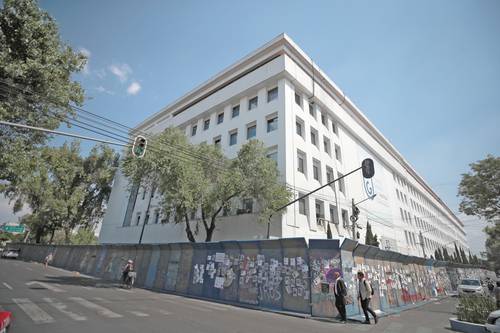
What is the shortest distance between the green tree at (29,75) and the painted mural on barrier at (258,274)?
11.3m

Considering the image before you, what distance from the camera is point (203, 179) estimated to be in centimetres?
1903

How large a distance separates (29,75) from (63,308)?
11327 mm

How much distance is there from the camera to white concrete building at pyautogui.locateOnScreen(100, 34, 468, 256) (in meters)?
21.7

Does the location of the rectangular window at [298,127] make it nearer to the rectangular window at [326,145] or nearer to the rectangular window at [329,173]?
the rectangular window at [326,145]

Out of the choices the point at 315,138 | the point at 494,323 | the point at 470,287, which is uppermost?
the point at 315,138

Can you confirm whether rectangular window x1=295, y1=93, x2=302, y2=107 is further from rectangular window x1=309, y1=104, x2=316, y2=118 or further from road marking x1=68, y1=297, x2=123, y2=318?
road marking x1=68, y1=297, x2=123, y2=318

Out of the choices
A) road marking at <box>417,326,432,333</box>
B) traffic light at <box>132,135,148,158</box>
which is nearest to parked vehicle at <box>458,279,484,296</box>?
road marking at <box>417,326,432,333</box>

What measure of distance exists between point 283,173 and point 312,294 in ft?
37.4

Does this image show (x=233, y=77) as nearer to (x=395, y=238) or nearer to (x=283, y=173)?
(x=283, y=173)

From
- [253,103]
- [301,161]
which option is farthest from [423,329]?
[253,103]

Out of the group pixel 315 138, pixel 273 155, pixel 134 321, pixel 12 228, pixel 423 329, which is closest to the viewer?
pixel 134 321

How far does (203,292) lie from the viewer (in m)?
14.0

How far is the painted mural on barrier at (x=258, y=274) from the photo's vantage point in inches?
427

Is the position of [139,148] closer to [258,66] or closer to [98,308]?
[98,308]
